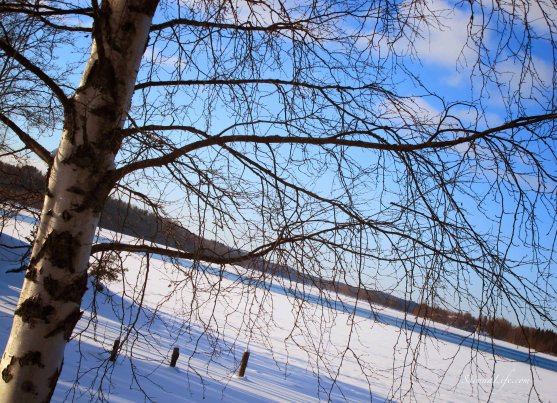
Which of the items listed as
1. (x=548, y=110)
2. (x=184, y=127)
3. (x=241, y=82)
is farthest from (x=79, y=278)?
(x=548, y=110)

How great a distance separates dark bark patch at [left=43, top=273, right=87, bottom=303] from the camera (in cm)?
202

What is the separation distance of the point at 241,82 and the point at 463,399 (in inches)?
630

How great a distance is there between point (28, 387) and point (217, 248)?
1.10 meters

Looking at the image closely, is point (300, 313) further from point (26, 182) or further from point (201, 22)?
point (26, 182)

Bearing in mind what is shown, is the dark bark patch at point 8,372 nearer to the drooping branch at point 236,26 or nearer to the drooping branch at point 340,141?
the drooping branch at point 340,141

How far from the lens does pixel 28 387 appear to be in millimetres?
1955

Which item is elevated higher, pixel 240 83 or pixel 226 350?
pixel 240 83

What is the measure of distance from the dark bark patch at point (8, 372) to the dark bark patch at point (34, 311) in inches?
6.9

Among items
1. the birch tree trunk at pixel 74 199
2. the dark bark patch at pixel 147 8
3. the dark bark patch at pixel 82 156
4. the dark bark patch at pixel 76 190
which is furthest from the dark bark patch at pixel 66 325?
the dark bark patch at pixel 147 8

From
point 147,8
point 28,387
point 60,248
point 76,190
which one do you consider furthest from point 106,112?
point 28,387

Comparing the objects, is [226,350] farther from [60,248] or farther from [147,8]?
[147,8]

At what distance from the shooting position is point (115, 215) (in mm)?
2775

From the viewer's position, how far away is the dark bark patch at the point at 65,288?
2020 millimetres

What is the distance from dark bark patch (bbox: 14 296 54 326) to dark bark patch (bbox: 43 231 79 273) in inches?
7.1
